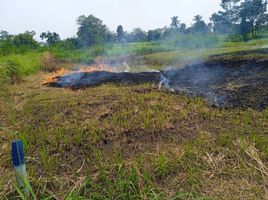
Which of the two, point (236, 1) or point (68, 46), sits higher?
point (236, 1)

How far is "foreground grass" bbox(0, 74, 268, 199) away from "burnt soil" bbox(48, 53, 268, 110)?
41.4 inches

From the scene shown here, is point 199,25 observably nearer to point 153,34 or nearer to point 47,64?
point 153,34

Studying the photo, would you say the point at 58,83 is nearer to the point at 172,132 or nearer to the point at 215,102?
the point at 215,102

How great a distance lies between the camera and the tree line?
71.3 ft

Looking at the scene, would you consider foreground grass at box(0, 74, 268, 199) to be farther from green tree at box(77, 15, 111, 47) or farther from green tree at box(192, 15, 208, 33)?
green tree at box(192, 15, 208, 33)

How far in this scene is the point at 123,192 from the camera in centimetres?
275

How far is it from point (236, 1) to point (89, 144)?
3501 cm

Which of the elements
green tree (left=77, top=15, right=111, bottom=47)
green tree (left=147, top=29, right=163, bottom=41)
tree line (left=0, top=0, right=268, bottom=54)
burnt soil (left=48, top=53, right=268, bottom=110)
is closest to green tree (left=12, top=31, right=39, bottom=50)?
tree line (left=0, top=0, right=268, bottom=54)

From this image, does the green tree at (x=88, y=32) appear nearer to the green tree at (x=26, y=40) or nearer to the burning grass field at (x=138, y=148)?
the green tree at (x=26, y=40)

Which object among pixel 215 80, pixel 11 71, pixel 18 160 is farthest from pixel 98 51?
pixel 18 160

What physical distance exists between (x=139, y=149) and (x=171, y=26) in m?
43.9

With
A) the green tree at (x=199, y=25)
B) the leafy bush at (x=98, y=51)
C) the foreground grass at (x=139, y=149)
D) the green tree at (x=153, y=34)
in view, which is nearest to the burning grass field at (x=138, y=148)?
the foreground grass at (x=139, y=149)

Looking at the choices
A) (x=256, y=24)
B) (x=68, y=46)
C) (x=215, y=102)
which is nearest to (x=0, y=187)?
(x=215, y=102)

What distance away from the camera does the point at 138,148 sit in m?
3.80
